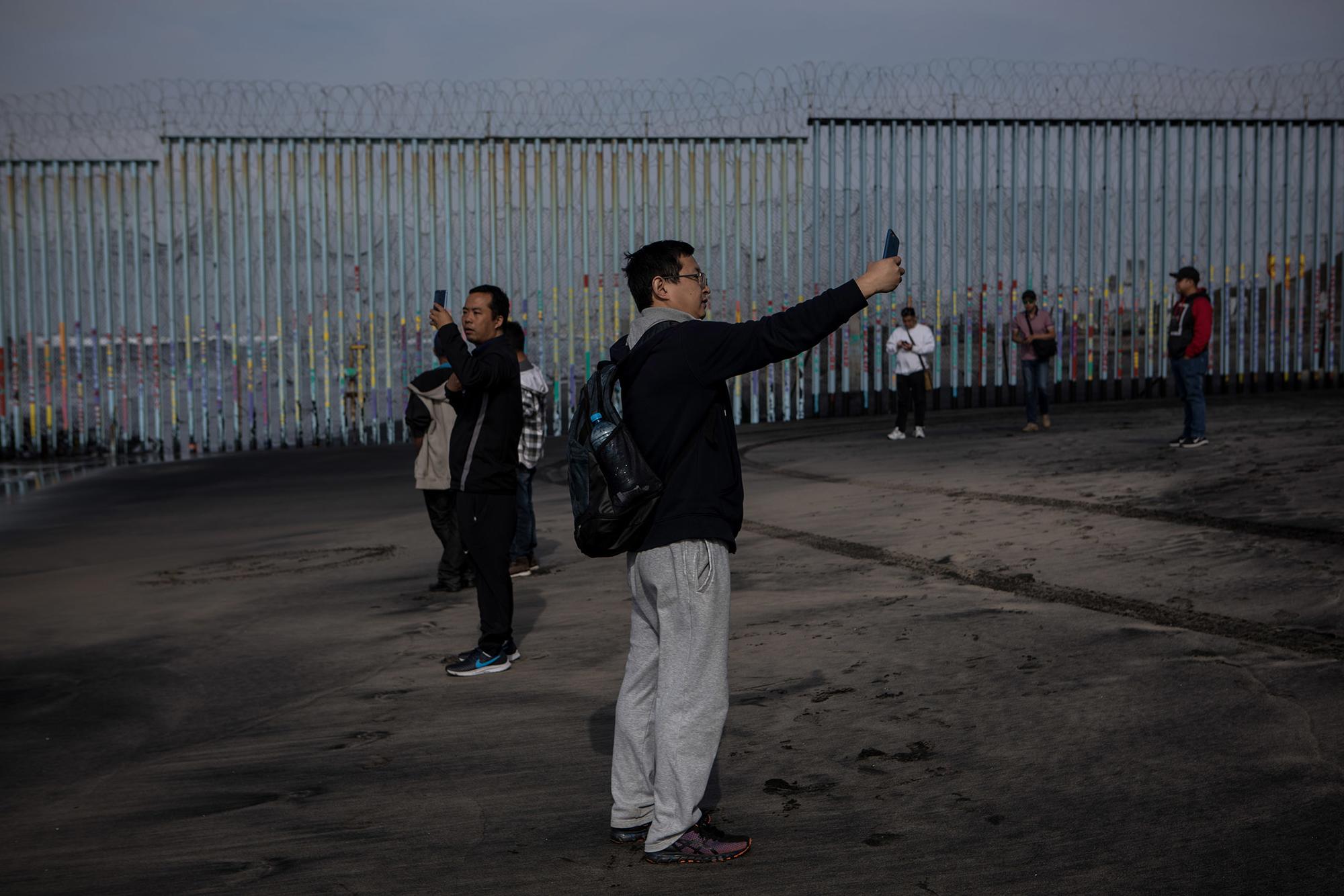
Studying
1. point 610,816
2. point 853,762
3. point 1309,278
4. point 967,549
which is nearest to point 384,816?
point 610,816

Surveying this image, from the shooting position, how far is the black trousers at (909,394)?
46.6 feet

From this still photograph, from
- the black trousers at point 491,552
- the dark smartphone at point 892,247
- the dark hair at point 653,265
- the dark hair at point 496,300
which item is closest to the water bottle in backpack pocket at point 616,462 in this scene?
the dark hair at point 653,265

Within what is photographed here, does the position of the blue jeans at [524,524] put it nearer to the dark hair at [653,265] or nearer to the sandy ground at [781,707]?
the sandy ground at [781,707]

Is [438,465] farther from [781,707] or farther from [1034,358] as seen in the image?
[1034,358]

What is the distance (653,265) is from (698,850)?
1.54 m

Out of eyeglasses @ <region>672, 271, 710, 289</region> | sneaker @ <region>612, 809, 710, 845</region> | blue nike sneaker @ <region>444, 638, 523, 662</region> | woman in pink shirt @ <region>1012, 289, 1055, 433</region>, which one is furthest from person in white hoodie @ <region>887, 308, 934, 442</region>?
sneaker @ <region>612, 809, 710, 845</region>

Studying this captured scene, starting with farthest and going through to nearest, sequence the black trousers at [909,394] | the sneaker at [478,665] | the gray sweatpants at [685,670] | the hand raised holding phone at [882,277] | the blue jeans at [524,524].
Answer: the black trousers at [909,394] < the blue jeans at [524,524] < the sneaker at [478,665] < the gray sweatpants at [685,670] < the hand raised holding phone at [882,277]

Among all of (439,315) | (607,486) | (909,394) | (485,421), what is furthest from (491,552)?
(909,394)

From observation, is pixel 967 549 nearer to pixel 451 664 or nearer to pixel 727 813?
pixel 451 664

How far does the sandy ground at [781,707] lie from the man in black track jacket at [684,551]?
0.76 feet

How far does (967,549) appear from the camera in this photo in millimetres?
7629

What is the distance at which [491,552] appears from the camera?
5.66 metres

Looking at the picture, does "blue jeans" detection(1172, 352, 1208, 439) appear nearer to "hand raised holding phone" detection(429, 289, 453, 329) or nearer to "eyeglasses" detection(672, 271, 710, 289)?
"hand raised holding phone" detection(429, 289, 453, 329)

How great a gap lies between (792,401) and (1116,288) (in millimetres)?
4456
